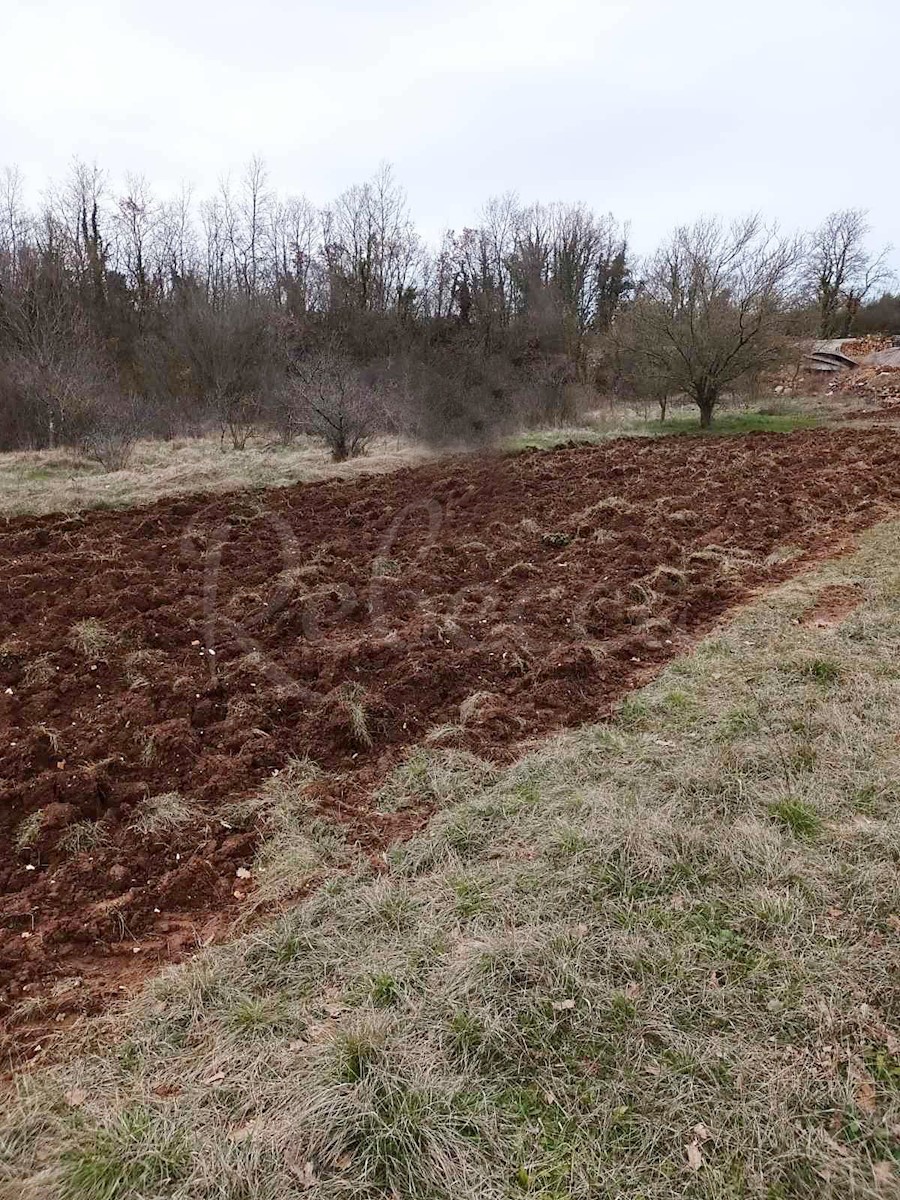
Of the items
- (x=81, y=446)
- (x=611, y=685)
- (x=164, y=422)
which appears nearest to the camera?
(x=611, y=685)

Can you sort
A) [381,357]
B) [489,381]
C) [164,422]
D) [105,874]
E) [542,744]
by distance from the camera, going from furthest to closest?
[381,357] → [489,381] → [164,422] → [542,744] → [105,874]

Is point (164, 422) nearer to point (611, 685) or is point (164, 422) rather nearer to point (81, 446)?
point (81, 446)

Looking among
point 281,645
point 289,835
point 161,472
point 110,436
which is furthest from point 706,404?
point 289,835

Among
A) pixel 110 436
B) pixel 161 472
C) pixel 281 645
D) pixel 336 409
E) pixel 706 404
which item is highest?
pixel 706 404

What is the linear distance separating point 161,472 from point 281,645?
866 cm

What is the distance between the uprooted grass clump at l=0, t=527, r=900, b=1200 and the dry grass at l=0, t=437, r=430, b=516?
27.5 feet

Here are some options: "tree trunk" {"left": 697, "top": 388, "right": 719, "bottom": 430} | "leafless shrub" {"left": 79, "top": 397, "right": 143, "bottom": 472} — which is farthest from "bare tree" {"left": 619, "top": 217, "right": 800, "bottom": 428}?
"leafless shrub" {"left": 79, "top": 397, "right": 143, "bottom": 472}

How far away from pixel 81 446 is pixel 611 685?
15073mm

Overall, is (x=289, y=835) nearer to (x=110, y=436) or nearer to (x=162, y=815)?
(x=162, y=815)

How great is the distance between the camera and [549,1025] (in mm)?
2047

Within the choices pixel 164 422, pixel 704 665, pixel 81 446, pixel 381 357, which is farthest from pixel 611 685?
pixel 381 357

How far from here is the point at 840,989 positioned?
6.77 feet

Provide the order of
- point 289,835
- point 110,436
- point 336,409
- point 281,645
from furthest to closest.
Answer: point 336,409 → point 110,436 → point 281,645 → point 289,835

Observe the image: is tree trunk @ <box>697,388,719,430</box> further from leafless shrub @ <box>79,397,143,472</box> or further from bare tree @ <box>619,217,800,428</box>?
leafless shrub @ <box>79,397,143,472</box>
